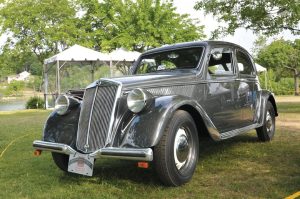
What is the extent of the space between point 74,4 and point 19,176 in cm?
2757

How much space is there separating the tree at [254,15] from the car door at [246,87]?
6395 mm

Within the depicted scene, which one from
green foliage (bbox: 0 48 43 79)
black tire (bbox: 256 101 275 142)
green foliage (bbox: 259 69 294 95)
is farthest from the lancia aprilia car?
green foliage (bbox: 259 69 294 95)

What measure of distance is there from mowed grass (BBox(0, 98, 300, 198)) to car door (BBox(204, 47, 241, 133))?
59 cm

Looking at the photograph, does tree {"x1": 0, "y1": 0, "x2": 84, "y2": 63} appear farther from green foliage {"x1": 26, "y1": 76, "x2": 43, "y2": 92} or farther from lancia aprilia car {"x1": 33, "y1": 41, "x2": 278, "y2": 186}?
lancia aprilia car {"x1": 33, "y1": 41, "x2": 278, "y2": 186}

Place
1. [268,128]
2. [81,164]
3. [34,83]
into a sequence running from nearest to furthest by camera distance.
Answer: [81,164], [268,128], [34,83]

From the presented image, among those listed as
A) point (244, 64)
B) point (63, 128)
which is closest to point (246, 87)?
point (244, 64)

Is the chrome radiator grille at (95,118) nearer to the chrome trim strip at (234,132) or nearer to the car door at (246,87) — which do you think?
the chrome trim strip at (234,132)

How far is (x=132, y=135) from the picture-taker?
4.15 metres

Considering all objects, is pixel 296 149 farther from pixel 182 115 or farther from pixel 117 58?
pixel 117 58

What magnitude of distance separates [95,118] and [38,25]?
26.0 metres

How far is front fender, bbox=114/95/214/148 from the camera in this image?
4055 mm

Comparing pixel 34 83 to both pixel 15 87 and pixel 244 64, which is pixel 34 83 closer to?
pixel 15 87

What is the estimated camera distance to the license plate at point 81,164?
4.21 m

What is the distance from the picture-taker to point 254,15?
1352 cm
